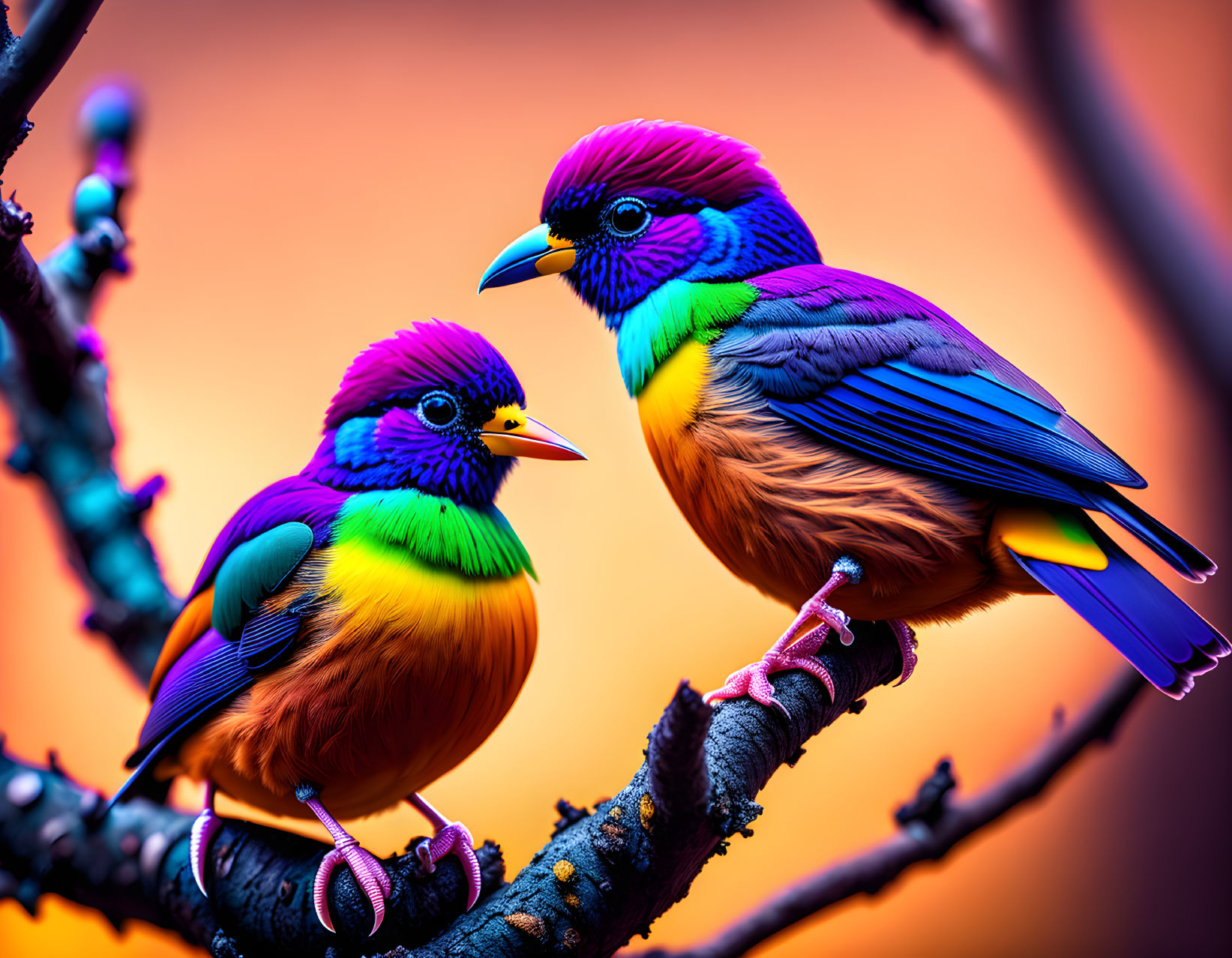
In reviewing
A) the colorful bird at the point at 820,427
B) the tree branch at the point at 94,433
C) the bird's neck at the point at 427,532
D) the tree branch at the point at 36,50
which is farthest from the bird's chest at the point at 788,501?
the tree branch at the point at 94,433

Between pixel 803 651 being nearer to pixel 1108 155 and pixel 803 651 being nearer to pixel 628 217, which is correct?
pixel 628 217

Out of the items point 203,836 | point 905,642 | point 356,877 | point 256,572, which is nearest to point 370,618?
point 256,572

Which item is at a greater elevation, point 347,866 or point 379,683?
point 379,683

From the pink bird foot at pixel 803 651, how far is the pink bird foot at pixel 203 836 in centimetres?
65

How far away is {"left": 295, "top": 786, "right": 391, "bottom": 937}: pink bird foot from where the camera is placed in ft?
3.25

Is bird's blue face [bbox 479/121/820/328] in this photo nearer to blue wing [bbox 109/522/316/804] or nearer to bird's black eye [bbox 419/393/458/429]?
bird's black eye [bbox 419/393/458/429]

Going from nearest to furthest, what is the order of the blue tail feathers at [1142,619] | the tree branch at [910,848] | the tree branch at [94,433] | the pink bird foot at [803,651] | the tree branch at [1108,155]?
the blue tail feathers at [1142,619]
the pink bird foot at [803,651]
the tree branch at [910,848]
the tree branch at [94,433]
the tree branch at [1108,155]

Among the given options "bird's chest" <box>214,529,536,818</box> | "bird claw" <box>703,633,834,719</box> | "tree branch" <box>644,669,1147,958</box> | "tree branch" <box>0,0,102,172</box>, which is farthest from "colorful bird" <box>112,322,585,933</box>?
"tree branch" <box>644,669,1147,958</box>

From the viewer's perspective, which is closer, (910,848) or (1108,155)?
(910,848)

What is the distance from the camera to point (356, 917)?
3.34 ft

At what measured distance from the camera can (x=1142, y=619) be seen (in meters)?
0.88

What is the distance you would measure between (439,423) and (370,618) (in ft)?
0.84

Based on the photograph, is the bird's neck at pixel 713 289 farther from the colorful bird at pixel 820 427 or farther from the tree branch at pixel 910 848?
the tree branch at pixel 910 848

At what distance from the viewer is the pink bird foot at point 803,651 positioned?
967 millimetres
